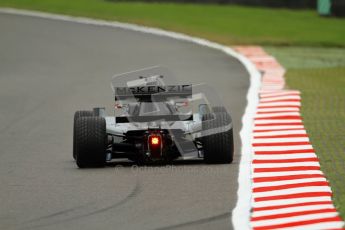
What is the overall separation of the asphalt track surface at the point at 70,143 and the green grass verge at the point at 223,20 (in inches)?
104

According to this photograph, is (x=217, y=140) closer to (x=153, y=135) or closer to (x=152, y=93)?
(x=153, y=135)

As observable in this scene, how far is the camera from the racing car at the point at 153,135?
14.5 meters

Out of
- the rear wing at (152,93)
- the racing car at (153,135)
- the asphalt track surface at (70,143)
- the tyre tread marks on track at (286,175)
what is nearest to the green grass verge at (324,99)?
the tyre tread marks on track at (286,175)

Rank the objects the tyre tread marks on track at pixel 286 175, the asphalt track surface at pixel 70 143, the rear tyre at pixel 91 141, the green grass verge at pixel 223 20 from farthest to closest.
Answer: the green grass verge at pixel 223 20
the rear tyre at pixel 91 141
the asphalt track surface at pixel 70 143
the tyre tread marks on track at pixel 286 175

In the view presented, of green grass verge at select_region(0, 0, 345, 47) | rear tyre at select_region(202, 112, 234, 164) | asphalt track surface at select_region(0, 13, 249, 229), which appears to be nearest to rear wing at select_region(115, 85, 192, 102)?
rear tyre at select_region(202, 112, 234, 164)

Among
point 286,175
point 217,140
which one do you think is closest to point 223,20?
point 217,140

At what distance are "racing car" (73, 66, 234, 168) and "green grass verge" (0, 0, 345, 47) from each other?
2057 cm

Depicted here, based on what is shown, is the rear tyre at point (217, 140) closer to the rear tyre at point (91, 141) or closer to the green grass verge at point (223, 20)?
the rear tyre at point (91, 141)

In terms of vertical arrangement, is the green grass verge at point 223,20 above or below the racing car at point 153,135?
above

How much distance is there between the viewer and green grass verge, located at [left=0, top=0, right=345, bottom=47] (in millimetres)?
37062

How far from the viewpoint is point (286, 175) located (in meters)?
13.9

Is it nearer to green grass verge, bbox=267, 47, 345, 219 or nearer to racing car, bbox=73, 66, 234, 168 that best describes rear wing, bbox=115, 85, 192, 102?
racing car, bbox=73, 66, 234, 168

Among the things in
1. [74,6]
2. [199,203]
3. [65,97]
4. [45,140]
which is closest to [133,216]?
[199,203]

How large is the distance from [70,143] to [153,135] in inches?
152
